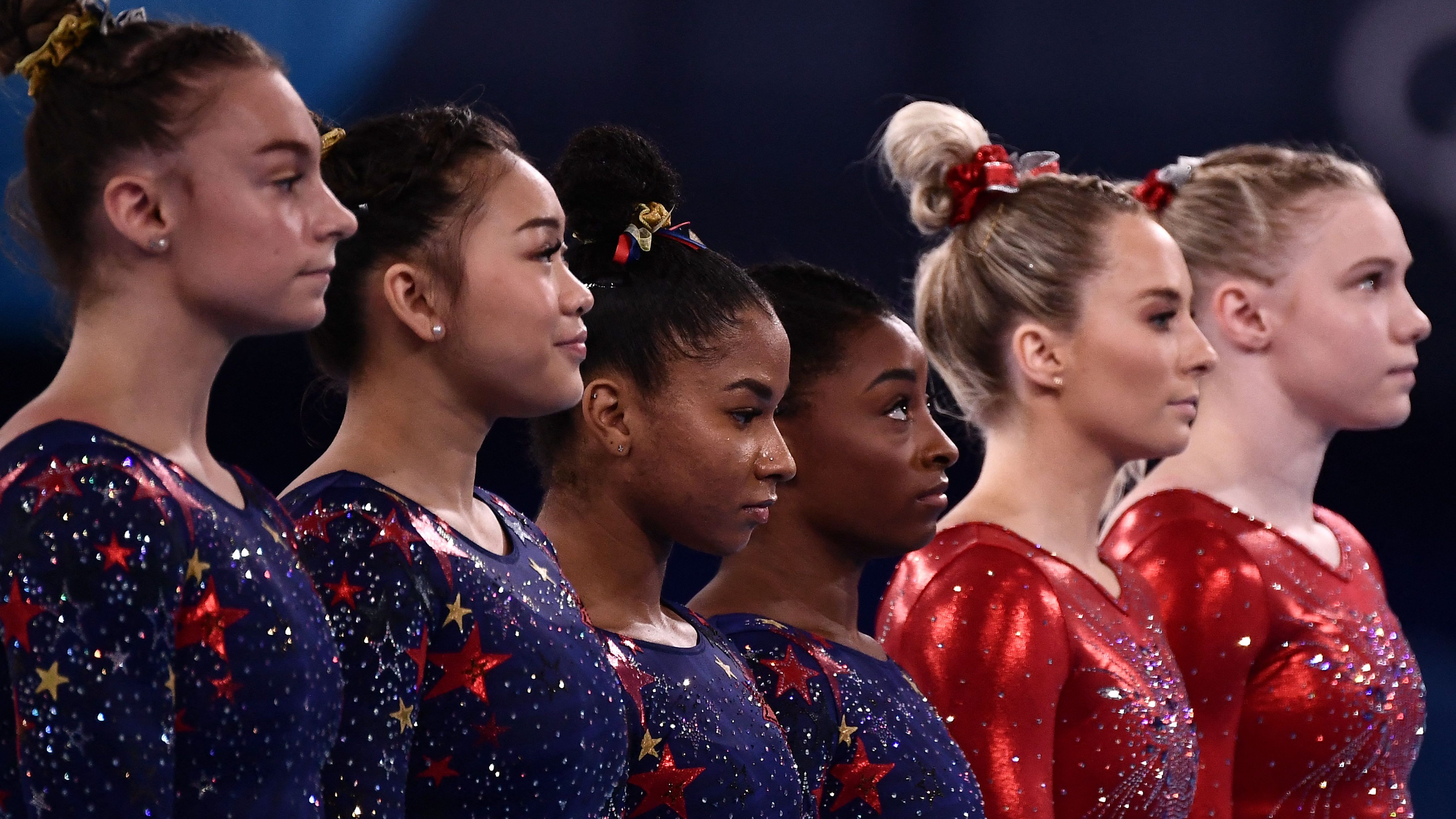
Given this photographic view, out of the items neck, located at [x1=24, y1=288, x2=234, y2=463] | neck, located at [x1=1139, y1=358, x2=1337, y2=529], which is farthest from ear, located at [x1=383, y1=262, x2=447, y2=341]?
neck, located at [x1=1139, y1=358, x2=1337, y2=529]

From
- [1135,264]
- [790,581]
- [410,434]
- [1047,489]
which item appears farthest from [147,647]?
[1135,264]

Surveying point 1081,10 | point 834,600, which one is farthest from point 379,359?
point 1081,10

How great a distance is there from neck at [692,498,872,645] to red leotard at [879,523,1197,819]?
109 mm

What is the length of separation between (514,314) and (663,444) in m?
0.26

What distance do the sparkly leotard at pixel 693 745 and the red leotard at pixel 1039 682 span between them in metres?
0.33

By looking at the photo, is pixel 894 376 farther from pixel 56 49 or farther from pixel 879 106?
pixel 879 106

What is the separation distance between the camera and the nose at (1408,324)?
2.41 metres

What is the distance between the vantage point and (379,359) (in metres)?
1.51

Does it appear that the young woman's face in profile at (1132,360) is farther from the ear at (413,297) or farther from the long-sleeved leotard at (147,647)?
the long-sleeved leotard at (147,647)

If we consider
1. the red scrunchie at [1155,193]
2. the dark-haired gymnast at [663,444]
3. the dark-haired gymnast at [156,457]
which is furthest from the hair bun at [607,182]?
the red scrunchie at [1155,193]

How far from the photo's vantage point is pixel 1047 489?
215 cm

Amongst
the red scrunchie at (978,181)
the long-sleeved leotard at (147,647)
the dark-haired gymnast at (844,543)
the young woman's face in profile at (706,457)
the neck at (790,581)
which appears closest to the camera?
the long-sleeved leotard at (147,647)

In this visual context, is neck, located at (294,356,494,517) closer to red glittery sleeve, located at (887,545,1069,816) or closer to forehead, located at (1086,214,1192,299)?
red glittery sleeve, located at (887,545,1069,816)

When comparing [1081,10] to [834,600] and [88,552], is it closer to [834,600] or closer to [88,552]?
[834,600]
